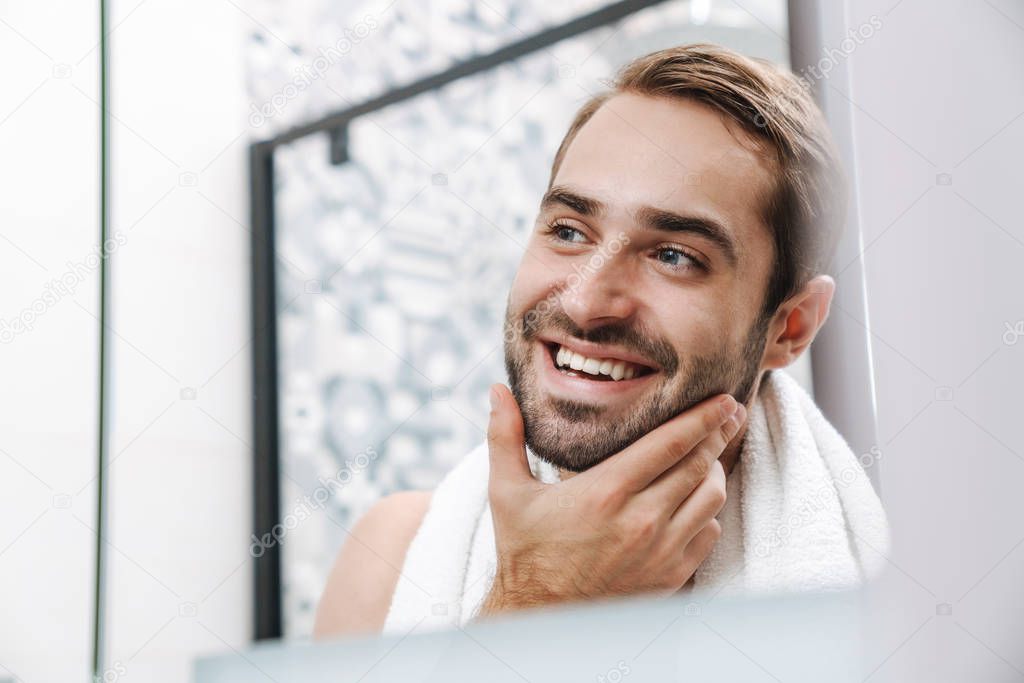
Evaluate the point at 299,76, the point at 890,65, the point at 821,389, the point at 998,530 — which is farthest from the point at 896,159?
the point at 299,76

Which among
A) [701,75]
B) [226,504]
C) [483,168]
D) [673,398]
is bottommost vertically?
[226,504]

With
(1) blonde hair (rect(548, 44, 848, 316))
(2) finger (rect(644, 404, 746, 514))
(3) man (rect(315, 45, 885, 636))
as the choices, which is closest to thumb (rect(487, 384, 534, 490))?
(3) man (rect(315, 45, 885, 636))

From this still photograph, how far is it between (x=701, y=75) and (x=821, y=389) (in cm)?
27

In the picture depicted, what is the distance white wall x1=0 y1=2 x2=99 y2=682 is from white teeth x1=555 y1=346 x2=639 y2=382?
0.56 meters

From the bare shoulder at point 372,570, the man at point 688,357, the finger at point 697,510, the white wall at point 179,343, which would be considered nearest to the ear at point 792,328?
the man at point 688,357

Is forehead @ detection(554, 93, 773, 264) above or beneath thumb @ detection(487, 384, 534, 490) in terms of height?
above

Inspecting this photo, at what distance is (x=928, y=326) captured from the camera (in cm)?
69

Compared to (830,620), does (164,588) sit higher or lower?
lower

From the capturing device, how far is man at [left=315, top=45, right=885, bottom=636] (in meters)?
0.65

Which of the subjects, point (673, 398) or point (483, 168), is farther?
point (483, 168)

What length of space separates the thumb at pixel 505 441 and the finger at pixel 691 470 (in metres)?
0.11

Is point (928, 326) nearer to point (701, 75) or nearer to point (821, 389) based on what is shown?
point (821, 389)

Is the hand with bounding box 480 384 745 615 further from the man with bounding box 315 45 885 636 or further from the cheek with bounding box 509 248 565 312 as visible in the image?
the cheek with bounding box 509 248 565 312

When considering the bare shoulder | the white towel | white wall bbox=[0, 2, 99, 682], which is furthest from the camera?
white wall bbox=[0, 2, 99, 682]
